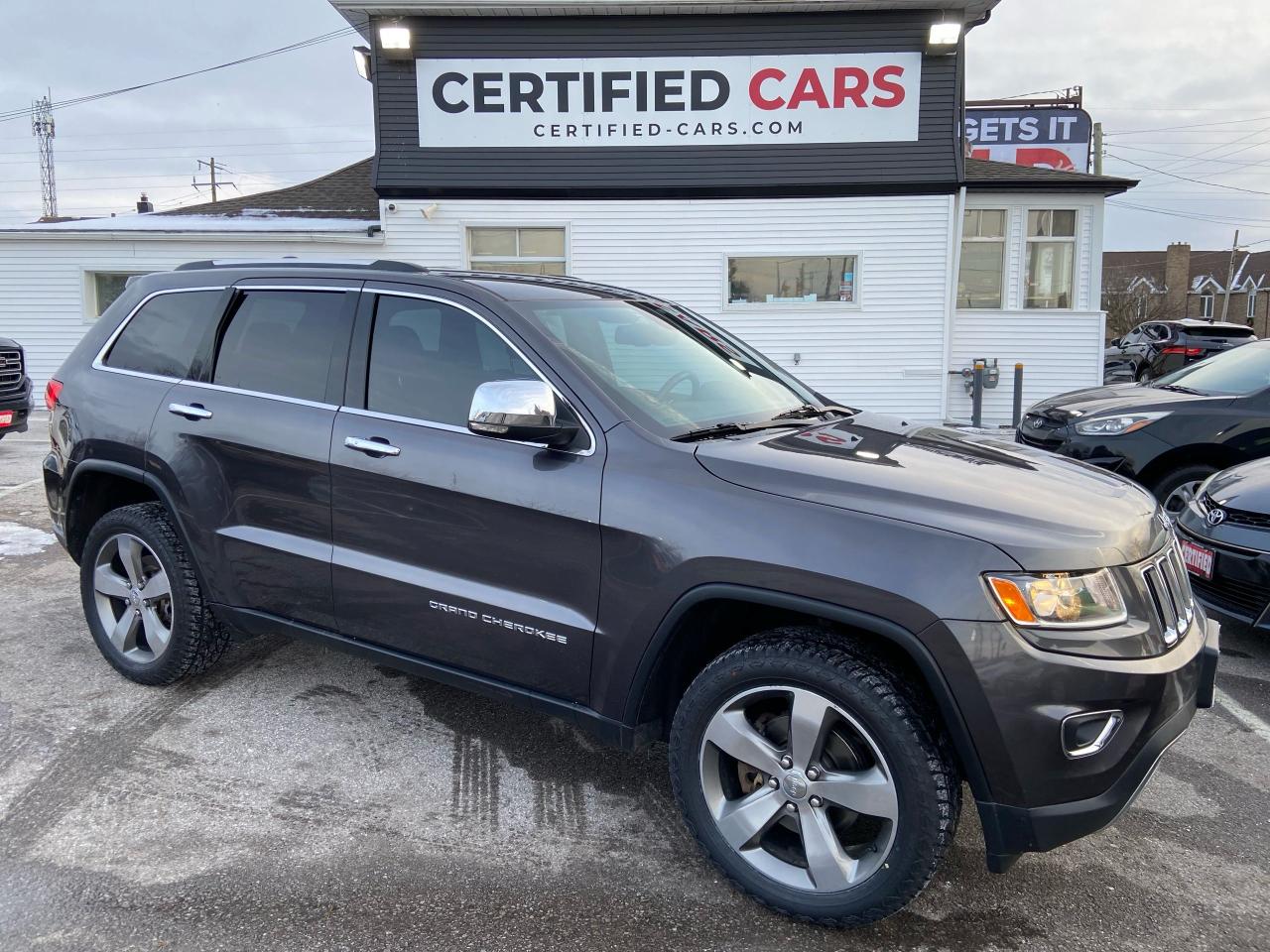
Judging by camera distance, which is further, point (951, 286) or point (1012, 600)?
point (951, 286)

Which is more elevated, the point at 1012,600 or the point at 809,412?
the point at 809,412

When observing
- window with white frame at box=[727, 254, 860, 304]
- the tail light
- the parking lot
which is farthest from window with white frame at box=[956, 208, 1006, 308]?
the tail light

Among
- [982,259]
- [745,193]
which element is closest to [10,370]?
[745,193]

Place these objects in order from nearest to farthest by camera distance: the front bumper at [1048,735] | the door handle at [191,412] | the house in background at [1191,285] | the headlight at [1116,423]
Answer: the front bumper at [1048,735], the door handle at [191,412], the headlight at [1116,423], the house in background at [1191,285]

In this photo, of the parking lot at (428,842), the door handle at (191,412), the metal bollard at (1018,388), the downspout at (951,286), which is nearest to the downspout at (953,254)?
the downspout at (951,286)

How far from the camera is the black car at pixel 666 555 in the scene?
7.57ft

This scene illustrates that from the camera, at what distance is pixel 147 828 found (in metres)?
3.02

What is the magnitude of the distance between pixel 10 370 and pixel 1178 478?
415 inches

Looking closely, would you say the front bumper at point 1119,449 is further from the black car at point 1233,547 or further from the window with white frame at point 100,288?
the window with white frame at point 100,288

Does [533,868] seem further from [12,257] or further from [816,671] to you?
[12,257]

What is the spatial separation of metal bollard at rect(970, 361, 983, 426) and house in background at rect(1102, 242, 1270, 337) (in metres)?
28.0

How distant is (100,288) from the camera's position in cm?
1507

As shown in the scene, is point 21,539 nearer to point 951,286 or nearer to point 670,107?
point 670,107

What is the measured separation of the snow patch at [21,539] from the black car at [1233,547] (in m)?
7.11
